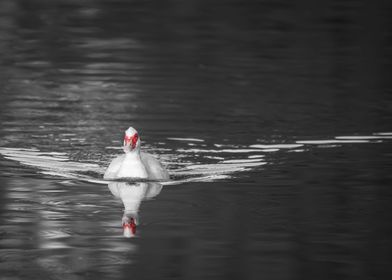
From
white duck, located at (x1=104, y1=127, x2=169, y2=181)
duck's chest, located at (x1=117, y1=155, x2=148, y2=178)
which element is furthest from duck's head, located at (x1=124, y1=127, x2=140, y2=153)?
duck's chest, located at (x1=117, y1=155, x2=148, y2=178)

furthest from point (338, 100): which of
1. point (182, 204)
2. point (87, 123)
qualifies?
point (182, 204)

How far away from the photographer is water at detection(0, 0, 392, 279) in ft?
44.4

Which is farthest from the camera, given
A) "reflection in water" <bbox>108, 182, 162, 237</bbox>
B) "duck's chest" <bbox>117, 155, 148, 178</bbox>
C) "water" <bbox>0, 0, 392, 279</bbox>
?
"duck's chest" <bbox>117, 155, 148, 178</bbox>

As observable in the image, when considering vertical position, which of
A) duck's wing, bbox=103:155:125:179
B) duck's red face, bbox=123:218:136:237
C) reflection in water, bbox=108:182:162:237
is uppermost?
duck's wing, bbox=103:155:125:179

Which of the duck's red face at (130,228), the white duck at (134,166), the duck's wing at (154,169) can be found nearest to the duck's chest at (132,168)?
the white duck at (134,166)

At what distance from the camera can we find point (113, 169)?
56.0 feet

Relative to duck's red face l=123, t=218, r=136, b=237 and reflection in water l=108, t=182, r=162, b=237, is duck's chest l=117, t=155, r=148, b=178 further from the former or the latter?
duck's red face l=123, t=218, r=136, b=237

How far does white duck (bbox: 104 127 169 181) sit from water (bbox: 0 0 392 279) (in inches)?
7.9

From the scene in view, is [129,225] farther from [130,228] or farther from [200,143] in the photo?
[200,143]

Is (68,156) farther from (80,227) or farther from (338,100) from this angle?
(338,100)

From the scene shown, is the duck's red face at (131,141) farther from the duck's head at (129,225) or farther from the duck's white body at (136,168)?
the duck's head at (129,225)

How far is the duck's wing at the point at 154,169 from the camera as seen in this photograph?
17.0 meters

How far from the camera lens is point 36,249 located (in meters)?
13.6

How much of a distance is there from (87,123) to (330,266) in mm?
7750
